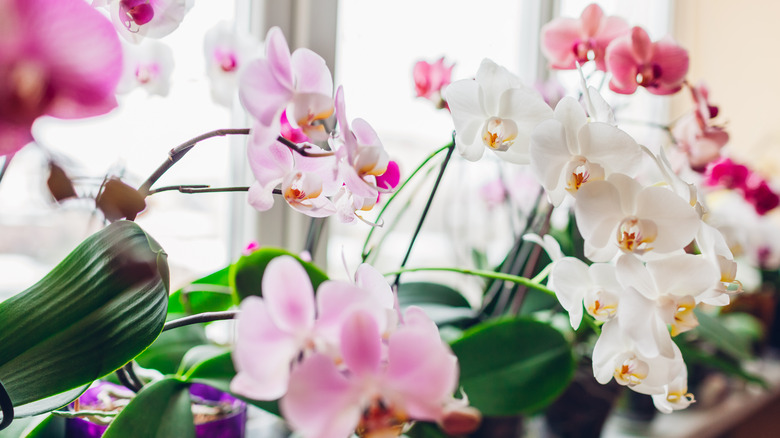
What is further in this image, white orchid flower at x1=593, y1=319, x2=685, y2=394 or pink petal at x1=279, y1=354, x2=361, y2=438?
white orchid flower at x1=593, y1=319, x2=685, y2=394

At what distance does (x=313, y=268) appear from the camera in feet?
1.53

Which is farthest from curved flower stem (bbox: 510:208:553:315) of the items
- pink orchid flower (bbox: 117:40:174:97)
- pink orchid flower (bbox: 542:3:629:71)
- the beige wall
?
the beige wall

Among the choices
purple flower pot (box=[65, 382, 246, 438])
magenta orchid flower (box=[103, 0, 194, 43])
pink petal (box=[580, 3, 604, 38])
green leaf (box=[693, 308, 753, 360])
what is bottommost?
green leaf (box=[693, 308, 753, 360])

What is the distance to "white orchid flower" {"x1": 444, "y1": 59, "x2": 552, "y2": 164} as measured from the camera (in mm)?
343

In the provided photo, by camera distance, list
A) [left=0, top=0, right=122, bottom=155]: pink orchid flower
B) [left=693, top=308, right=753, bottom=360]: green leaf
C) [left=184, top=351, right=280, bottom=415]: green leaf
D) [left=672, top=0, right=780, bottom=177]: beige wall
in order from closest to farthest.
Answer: [left=0, top=0, right=122, bottom=155]: pink orchid flower → [left=184, top=351, right=280, bottom=415]: green leaf → [left=693, top=308, right=753, bottom=360]: green leaf → [left=672, top=0, right=780, bottom=177]: beige wall

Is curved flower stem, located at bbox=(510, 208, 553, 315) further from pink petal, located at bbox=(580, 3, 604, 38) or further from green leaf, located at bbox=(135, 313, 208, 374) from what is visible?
green leaf, located at bbox=(135, 313, 208, 374)

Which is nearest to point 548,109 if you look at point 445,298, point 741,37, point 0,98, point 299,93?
point 299,93

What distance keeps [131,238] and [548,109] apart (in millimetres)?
230

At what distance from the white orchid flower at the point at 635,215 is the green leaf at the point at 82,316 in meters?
0.21

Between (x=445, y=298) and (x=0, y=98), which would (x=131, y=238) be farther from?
(x=445, y=298)

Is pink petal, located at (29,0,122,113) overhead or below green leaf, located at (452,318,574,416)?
overhead

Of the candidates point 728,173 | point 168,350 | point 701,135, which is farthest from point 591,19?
point 168,350

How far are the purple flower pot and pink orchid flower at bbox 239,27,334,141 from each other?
0.83 ft

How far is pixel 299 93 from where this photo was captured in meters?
0.26
